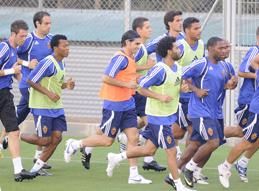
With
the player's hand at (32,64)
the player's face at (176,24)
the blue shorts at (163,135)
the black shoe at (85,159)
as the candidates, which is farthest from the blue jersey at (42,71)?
the player's face at (176,24)

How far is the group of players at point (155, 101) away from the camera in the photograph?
12844mm

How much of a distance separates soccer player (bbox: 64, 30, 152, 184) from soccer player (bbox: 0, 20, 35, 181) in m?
1.03

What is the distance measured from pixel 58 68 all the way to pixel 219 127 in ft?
7.52

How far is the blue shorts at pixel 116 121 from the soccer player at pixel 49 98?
2.22 feet

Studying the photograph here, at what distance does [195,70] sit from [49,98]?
2.06 m

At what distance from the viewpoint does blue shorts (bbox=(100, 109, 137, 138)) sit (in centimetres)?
1382

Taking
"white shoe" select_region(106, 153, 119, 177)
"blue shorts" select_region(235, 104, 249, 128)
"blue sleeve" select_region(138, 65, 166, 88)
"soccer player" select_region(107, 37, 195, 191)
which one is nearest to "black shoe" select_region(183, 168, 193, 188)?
"soccer player" select_region(107, 37, 195, 191)

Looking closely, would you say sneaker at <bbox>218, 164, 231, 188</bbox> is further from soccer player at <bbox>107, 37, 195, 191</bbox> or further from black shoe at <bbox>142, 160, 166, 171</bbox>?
black shoe at <bbox>142, 160, 166, 171</bbox>

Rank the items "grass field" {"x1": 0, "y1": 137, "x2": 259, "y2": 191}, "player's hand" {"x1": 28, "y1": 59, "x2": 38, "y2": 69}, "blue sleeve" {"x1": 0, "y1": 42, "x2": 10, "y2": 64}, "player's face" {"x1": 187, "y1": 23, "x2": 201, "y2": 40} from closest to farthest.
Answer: "grass field" {"x1": 0, "y1": 137, "x2": 259, "y2": 191}
"blue sleeve" {"x1": 0, "y1": 42, "x2": 10, "y2": 64}
"player's face" {"x1": 187, "y1": 23, "x2": 201, "y2": 40}
"player's hand" {"x1": 28, "y1": 59, "x2": 38, "y2": 69}

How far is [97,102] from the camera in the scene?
19.7 m

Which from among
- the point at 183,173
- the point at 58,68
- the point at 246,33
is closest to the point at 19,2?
the point at 246,33

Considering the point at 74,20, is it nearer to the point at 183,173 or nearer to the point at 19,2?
the point at 19,2

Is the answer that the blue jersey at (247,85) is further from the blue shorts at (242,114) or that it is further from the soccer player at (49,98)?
the soccer player at (49,98)

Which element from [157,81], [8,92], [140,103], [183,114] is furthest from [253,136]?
[8,92]
